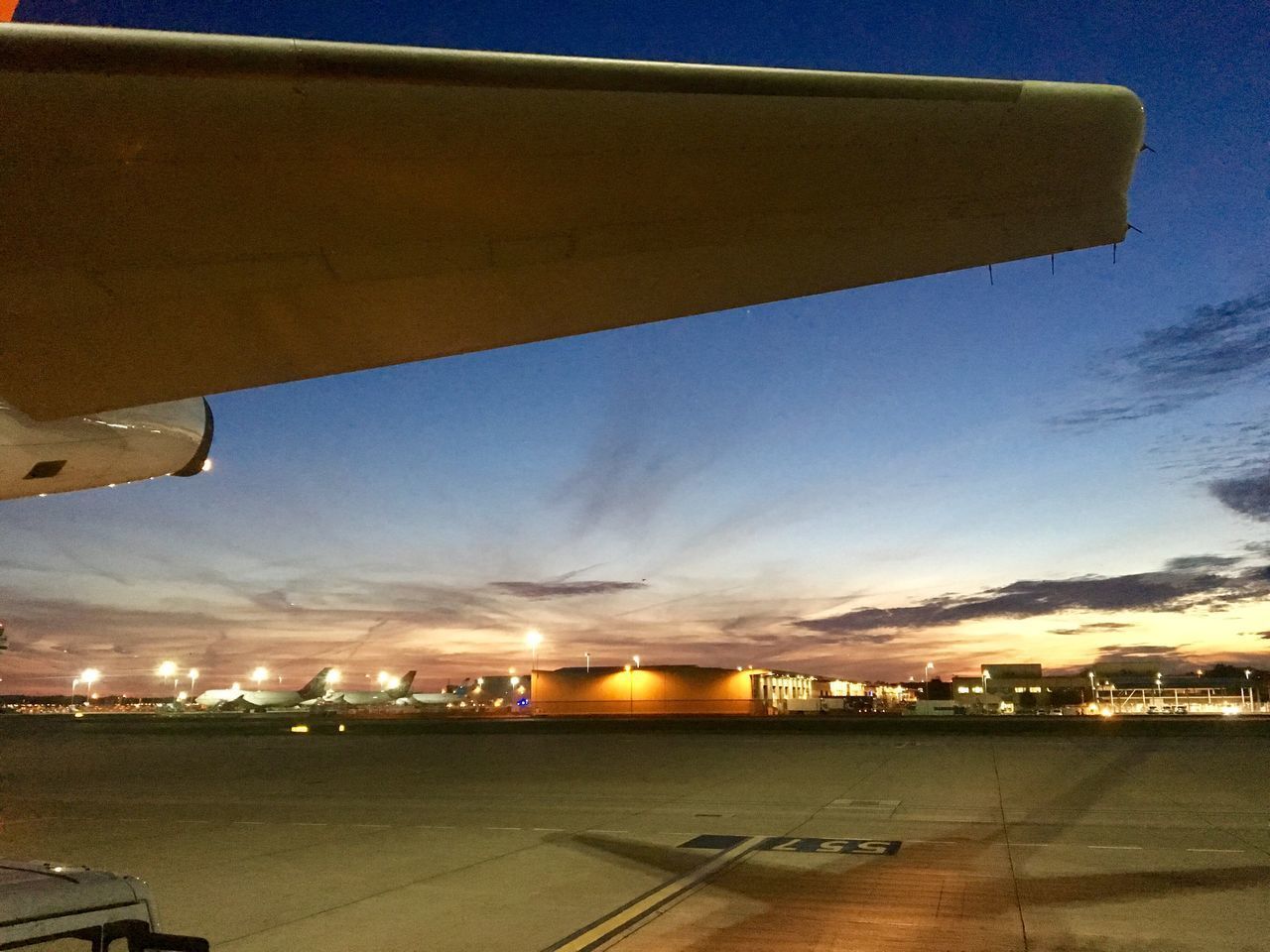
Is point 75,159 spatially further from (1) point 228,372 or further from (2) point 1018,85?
(2) point 1018,85

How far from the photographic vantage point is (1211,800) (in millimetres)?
15945

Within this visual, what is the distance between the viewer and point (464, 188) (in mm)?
3684

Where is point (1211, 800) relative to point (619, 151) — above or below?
below

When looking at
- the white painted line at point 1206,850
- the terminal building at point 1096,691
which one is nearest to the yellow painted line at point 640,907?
the white painted line at point 1206,850

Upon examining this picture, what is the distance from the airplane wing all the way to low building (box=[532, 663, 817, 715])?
223ft

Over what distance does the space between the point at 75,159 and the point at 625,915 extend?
7418 mm

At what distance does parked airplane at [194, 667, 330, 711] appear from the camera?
91.7 metres

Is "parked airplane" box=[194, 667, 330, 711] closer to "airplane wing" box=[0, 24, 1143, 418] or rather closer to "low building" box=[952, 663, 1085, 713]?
"low building" box=[952, 663, 1085, 713]

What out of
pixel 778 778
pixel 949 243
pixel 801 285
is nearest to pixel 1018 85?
pixel 949 243

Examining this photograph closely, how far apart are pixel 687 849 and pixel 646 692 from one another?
6128 centimetres

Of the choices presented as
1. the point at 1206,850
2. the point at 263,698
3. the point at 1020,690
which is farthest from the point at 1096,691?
the point at 1206,850

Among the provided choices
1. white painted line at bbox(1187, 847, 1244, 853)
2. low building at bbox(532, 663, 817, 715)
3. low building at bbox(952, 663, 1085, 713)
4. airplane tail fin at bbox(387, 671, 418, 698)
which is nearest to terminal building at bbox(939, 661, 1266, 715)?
low building at bbox(952, 663, 1085, 713)

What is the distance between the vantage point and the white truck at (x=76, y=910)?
106 inches

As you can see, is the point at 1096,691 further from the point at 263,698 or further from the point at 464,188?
the point at 464,188
